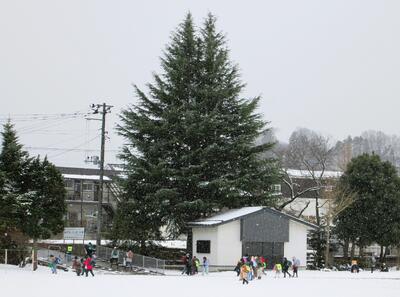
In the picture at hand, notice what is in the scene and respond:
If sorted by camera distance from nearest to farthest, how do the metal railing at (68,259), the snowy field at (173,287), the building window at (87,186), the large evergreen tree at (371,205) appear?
the snowy field at (173,287)
the metal railing at (68,259)
the large evergreen tree at (371,205)
the building window at (87,186)

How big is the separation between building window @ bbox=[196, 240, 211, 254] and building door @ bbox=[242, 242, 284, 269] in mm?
2291

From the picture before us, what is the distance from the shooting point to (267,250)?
4600 centimetres

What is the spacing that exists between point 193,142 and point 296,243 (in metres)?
10.2

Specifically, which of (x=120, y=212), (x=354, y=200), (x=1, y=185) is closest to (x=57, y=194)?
(x=1, y=185)

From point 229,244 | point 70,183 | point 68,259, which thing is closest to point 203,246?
point 229,244

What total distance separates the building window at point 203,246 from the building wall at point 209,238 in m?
0.20

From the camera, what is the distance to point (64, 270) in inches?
1633

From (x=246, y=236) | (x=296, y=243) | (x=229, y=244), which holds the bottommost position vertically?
(x=229, y=244)

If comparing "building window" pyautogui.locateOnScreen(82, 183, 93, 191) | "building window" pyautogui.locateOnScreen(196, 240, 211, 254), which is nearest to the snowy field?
"building window" pyautogui.locateOnScreen(196, 240, 211, 254)

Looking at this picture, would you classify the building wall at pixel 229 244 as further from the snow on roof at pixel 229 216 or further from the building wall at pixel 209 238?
the snow on roof at pixel 229 216

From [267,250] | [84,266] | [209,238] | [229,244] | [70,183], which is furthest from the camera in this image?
[70,183]

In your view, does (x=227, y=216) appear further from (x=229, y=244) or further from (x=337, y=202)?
(x=337, y=202)

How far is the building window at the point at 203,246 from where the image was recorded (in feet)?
148

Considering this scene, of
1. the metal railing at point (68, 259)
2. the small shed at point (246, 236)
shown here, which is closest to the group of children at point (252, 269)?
the small shed at point (246, 236)
